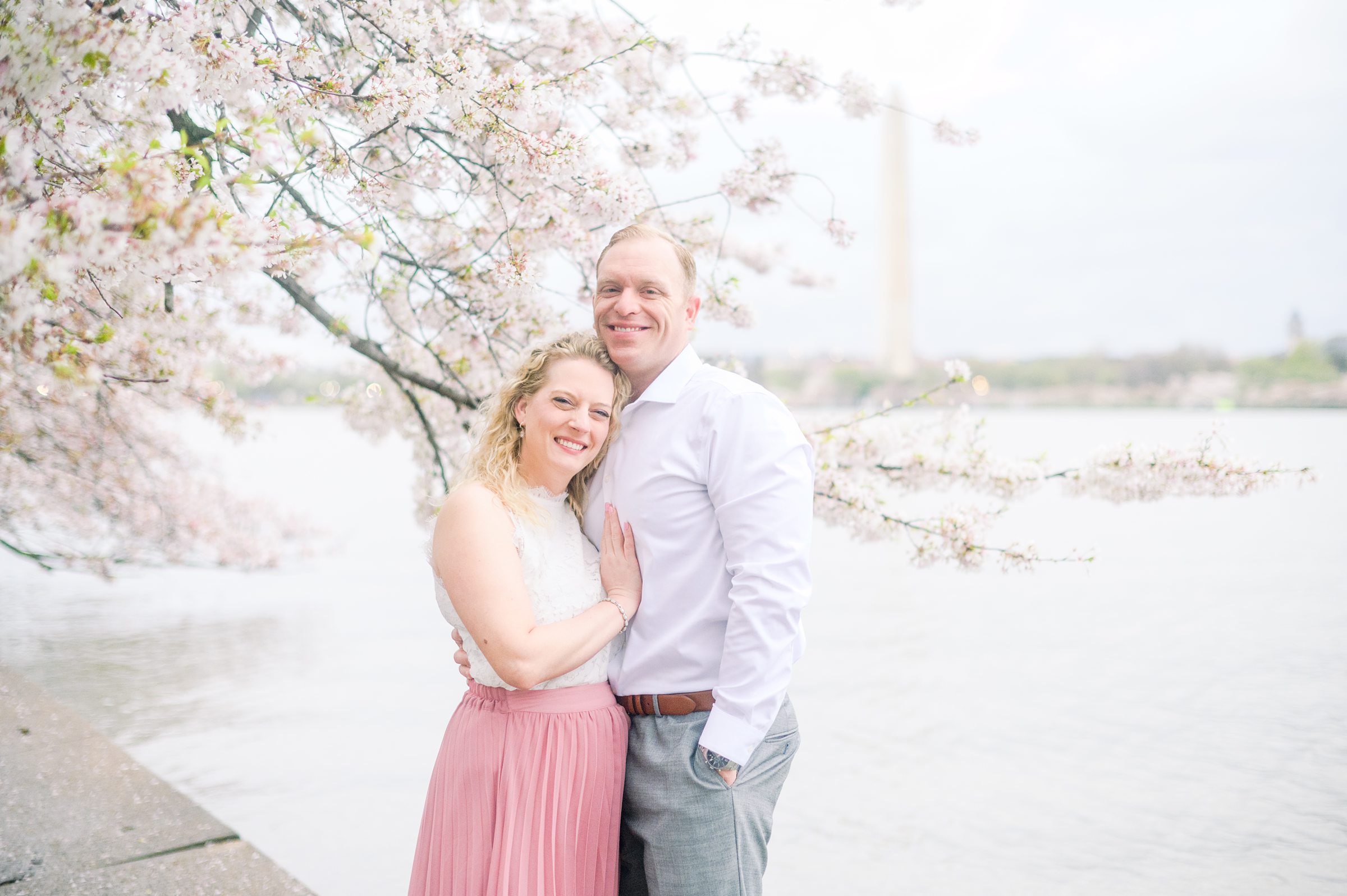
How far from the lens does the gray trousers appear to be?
7.52ft

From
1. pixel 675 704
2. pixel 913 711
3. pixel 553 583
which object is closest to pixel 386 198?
pixel 553 583

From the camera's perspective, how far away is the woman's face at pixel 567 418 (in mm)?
2488

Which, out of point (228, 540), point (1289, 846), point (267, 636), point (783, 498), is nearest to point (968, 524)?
point (783, 498)

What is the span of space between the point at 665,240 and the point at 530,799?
4.76ft

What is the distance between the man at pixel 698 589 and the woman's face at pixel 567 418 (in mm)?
96

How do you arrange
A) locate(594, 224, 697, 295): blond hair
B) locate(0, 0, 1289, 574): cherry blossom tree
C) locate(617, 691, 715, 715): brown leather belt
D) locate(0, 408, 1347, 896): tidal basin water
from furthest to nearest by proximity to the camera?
1. locate(0, 408, 1347, 896): tidal basin water
2. locate(594, 224, 697, 295): blond hair
3. locate(617, 691, 715, 715): brown leather belt
4. locate(0, 0, 1289, 574): cherry blossom tree

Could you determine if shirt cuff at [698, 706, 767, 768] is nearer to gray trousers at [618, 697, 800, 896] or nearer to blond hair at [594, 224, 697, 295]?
gray trousers at [618, 697, 800, 896]

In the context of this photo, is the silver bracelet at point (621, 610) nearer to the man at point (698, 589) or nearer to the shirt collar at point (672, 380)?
the man at point (698, 589)

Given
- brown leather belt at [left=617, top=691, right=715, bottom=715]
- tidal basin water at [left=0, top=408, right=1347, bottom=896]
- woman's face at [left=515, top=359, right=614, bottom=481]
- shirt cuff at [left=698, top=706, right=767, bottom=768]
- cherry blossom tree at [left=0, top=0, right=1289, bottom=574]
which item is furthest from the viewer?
→ tidal basin water at [left=0, top=408, right=1347, bottom=896]

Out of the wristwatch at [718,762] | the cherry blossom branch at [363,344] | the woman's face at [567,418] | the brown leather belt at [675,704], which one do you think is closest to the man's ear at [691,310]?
the woman's face at [567,418]

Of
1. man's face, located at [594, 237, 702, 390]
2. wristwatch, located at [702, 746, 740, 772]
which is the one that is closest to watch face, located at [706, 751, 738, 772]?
wristwatch, located at [702, 746, 740, 772]

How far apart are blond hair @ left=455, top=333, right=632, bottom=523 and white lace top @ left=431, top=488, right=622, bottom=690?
57 mm

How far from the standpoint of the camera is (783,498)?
7.60 ft

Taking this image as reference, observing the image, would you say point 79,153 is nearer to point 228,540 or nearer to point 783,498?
point 783,498
